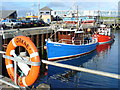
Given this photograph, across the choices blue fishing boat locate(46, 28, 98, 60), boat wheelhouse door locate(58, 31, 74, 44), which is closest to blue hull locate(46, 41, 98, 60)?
blue fishing boat locate(46, 28, 98, 60)

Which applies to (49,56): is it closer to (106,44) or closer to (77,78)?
(77,78)

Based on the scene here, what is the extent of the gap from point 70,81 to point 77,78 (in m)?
0.68

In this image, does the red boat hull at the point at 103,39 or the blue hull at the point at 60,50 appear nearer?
the blue hull at the point at 60,50

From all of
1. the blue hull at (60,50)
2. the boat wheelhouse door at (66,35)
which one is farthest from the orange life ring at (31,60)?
the boat wheelhouse door at (66,35)

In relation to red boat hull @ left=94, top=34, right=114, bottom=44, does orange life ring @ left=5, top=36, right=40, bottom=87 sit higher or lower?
higher

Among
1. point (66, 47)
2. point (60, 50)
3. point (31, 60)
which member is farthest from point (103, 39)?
point (31, 60)

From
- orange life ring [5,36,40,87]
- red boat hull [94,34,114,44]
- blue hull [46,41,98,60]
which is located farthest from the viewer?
red boat hull [94,34,114,44]

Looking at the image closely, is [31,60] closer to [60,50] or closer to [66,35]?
[60,50]

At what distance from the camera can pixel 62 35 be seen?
779 inches

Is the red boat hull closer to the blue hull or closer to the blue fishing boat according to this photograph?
the blue fishing boat

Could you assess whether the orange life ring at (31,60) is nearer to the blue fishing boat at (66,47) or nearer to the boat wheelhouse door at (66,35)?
the blue fishing boat at (66,47)

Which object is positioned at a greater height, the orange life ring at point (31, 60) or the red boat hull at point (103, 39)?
A: the orange life ring at point (31, 60)

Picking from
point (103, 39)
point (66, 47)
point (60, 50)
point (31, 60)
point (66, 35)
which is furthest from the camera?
point (103, 39)

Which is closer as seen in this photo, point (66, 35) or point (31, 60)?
point (31, 60)
